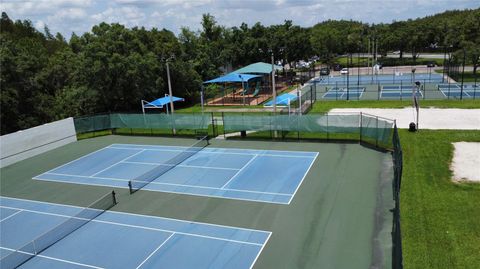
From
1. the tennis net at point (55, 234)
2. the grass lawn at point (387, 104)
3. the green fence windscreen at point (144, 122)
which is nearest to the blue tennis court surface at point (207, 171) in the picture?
the tennis net at point (55, 234)

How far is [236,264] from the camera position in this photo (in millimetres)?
12359

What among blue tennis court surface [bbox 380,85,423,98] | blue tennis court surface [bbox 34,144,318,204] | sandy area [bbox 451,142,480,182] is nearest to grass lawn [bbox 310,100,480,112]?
blue tennis court surface [bbox 380,85,423,98]

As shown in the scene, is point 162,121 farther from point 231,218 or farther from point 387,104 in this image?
point 387,104

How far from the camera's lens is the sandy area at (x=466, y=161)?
17.6m

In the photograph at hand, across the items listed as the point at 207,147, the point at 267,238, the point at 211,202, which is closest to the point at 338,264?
the point at 267,238

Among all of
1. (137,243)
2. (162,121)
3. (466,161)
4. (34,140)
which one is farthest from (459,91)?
(34,140)

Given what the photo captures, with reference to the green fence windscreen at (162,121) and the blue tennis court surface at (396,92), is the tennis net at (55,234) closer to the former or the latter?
the green fence windscreen at (162,121)

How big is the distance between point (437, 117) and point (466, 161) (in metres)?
10.5

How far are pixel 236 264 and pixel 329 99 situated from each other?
1254 inches

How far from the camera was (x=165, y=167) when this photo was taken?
72.9ft

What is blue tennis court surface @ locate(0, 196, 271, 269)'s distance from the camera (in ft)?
42.1

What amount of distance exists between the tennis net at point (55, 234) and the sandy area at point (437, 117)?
20.1 metres

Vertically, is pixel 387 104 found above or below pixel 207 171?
above

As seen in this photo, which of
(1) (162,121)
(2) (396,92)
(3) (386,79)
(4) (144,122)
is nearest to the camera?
(1) (162,121)
